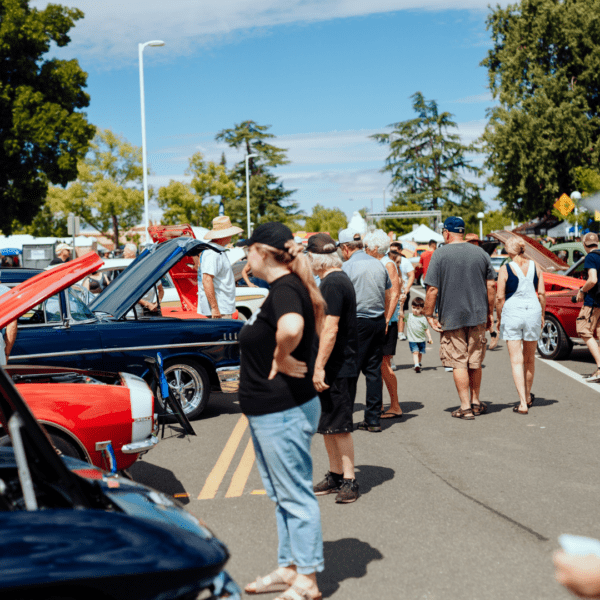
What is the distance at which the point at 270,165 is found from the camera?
76.9 meters

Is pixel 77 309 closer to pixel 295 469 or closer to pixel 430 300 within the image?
pixel 430 300

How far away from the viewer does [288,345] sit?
3.55 m

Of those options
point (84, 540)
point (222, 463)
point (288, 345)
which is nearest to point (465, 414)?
point (222, 463)

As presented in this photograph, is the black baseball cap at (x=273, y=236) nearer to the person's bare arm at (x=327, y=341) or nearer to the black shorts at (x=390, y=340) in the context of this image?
the person's bare arm at (x=327, y=341)

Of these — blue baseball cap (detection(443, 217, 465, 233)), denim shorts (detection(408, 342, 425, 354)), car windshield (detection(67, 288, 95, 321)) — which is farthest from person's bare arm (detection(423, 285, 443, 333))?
car windshield (detection(67, 288, 95, 321))

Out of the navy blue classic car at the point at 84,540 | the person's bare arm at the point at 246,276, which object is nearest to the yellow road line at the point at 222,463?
the navy blue classic car at the point at 84,540

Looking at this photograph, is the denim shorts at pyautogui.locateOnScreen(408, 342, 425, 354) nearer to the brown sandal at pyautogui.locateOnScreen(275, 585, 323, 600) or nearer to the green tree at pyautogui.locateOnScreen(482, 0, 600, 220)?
the brown sandal at pyautogui.locateOnScreen(275, 585, 323, 600)

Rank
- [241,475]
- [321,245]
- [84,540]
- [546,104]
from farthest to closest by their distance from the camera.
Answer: [546,104] < [241,475] < [321,245] < [84,540]

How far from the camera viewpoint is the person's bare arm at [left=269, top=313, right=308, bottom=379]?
3527 mm

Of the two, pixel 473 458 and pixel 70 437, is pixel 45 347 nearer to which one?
pixel 70 437

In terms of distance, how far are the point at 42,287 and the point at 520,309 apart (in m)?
5.14

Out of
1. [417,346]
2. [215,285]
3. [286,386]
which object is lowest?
[417,346]

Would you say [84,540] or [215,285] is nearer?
[84,540]

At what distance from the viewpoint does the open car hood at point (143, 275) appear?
312 inches
